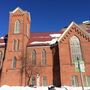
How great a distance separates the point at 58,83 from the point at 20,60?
8.84m

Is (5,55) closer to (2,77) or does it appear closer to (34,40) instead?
(2,77)

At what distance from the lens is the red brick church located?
33.3 metres

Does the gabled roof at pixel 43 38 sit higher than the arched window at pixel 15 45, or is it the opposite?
the gabled roof at pixel 43 38

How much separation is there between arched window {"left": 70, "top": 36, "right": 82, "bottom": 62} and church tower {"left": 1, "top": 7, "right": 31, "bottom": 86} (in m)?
9.91

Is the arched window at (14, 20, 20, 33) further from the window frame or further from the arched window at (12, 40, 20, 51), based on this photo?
the window frame

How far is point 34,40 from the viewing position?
41.3m

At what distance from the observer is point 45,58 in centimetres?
3747

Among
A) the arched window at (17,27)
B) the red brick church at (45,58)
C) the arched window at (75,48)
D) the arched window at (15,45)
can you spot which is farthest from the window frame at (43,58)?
the arched window at (17,27)

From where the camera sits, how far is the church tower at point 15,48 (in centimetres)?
3506

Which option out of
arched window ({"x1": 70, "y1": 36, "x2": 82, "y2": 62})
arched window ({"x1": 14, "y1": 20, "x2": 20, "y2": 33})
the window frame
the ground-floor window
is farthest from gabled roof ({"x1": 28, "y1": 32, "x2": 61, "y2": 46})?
the ground-floor window

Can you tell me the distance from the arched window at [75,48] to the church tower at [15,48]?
991 centimetres

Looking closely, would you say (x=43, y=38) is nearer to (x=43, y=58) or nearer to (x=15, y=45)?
(x=43, y=58)

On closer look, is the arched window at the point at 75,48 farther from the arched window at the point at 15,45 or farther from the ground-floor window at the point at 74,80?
the arched window at the point at 15,45

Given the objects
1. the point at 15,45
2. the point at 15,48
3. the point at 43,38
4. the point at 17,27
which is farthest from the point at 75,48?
the point at 17,27
